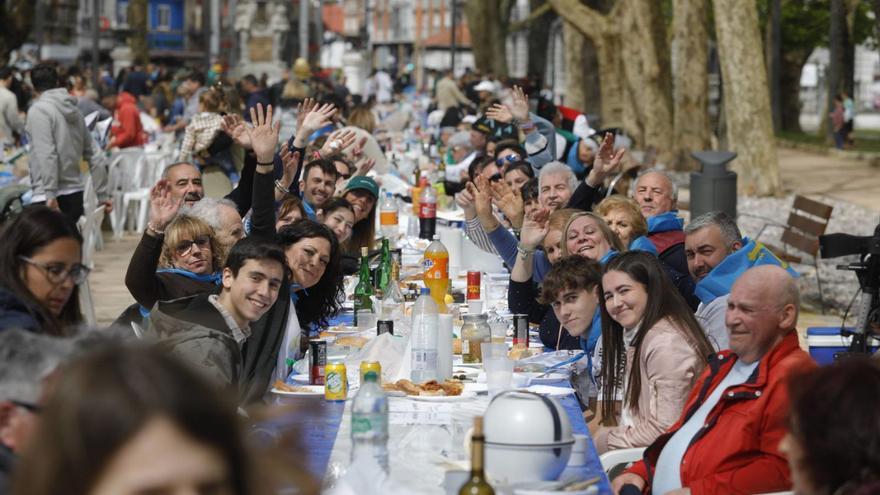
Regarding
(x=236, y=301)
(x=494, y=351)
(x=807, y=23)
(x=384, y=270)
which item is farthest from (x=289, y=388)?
(x=807, y=23)

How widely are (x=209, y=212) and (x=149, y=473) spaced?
5.06 meters

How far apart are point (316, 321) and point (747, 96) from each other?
15847 millimetres

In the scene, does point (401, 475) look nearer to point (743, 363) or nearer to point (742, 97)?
point (743, 363)

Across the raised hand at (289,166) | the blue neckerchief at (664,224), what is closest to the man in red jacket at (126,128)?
the raised hand at (289,166)

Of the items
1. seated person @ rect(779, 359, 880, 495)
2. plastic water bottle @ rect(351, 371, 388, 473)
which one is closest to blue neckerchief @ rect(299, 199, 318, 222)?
plastic water bottle @ rect(351, 371, 388, 473)

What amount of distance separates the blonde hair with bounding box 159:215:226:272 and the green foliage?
4446cm

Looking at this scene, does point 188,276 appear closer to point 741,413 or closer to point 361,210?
point 741,413

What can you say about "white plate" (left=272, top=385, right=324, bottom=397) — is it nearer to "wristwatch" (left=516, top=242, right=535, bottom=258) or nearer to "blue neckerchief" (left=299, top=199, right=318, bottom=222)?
"wristwatch" (left=516, top=242, right=535, bottom=258)

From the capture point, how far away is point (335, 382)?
17.4ft

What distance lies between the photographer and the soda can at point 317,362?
5730 millimetres

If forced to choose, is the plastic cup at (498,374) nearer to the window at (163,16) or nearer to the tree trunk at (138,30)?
the tree trunk at (138,30)

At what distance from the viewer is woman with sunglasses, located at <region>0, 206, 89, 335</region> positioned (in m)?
3.99

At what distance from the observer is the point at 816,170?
102 feet

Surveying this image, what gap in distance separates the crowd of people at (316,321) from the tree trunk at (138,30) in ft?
119
